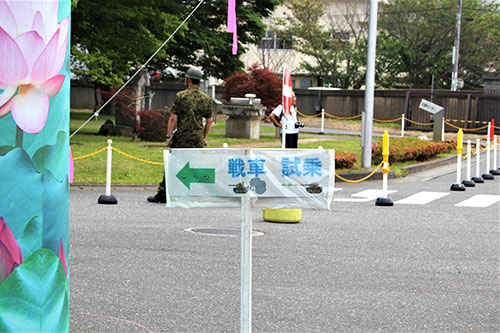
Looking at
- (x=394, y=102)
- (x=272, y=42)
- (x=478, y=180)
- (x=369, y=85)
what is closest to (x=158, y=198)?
(x=369, y=85)

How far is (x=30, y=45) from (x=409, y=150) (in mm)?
19712

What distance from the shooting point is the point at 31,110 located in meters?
3.40

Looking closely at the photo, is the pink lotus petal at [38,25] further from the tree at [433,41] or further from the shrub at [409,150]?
the tree at [433,41]

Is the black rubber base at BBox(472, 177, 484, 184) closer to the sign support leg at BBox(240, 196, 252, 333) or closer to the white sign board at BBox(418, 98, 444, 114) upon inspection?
the white sign board at BBox(418, 98, 444, 114)

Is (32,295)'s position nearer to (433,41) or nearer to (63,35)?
(63,35)

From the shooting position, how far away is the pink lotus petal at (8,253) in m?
3.39

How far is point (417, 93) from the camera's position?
133 feet

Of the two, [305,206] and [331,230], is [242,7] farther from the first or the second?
[305,206]

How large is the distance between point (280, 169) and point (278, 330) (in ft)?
4.86

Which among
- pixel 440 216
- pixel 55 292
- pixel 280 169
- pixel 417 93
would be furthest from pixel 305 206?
pixel 417 93

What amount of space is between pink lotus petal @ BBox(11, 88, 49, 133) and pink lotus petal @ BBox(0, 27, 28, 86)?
0.07 m

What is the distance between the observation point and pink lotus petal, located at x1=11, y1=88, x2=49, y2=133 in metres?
3.37

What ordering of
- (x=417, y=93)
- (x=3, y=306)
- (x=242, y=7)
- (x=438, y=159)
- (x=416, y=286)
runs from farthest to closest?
(x=417, y=93), (x=242, y=7), (x=438, y=159), (x=416, y=286), (x=3, y=306)

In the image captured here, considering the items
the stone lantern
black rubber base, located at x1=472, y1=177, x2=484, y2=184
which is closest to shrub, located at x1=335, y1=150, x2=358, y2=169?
black rubber base, located at x1=472, y1=177, x2=484, y2=184
